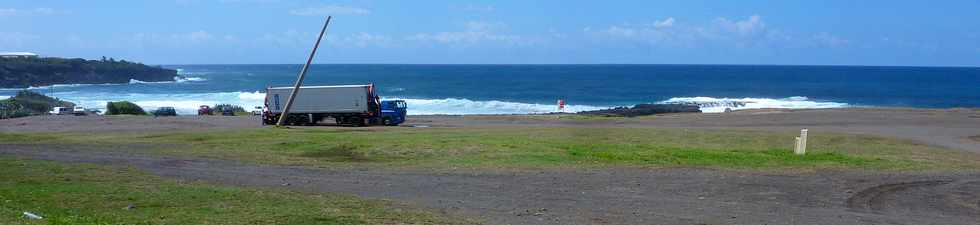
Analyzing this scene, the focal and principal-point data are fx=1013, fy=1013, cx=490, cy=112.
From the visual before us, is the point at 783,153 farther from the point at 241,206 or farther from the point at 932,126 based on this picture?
the point at 932,126

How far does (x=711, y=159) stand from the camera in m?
22.5

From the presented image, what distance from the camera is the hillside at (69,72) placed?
470 ft

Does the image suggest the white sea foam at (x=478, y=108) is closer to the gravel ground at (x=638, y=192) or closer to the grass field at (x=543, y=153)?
the grass field at (x=543, y=153)

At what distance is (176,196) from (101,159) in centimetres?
832

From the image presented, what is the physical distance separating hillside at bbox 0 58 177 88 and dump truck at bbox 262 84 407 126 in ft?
331

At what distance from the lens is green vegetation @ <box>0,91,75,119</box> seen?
227 ft

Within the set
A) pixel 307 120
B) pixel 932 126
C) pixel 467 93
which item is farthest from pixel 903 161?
pixel 467 93

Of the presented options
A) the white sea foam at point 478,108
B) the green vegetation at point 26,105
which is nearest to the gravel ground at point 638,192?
the green vegetation at point 26,105

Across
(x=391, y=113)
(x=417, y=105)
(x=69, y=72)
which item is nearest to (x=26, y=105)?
(x=417, y=105)

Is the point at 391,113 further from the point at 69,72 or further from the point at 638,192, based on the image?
the point at 69,72

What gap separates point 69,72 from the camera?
162375 mm

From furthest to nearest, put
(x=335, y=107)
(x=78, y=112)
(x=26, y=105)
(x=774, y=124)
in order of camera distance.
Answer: (x=26, y=105) → (x=78, y=112) → (x=335, y=107) → (x=774, y=124)

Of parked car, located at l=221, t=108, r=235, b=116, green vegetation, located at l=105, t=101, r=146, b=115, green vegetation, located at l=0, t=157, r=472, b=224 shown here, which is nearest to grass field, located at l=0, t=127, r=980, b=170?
green vegetation, located at l=0, t=157, r=472, b=224

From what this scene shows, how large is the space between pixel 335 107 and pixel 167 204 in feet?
121
